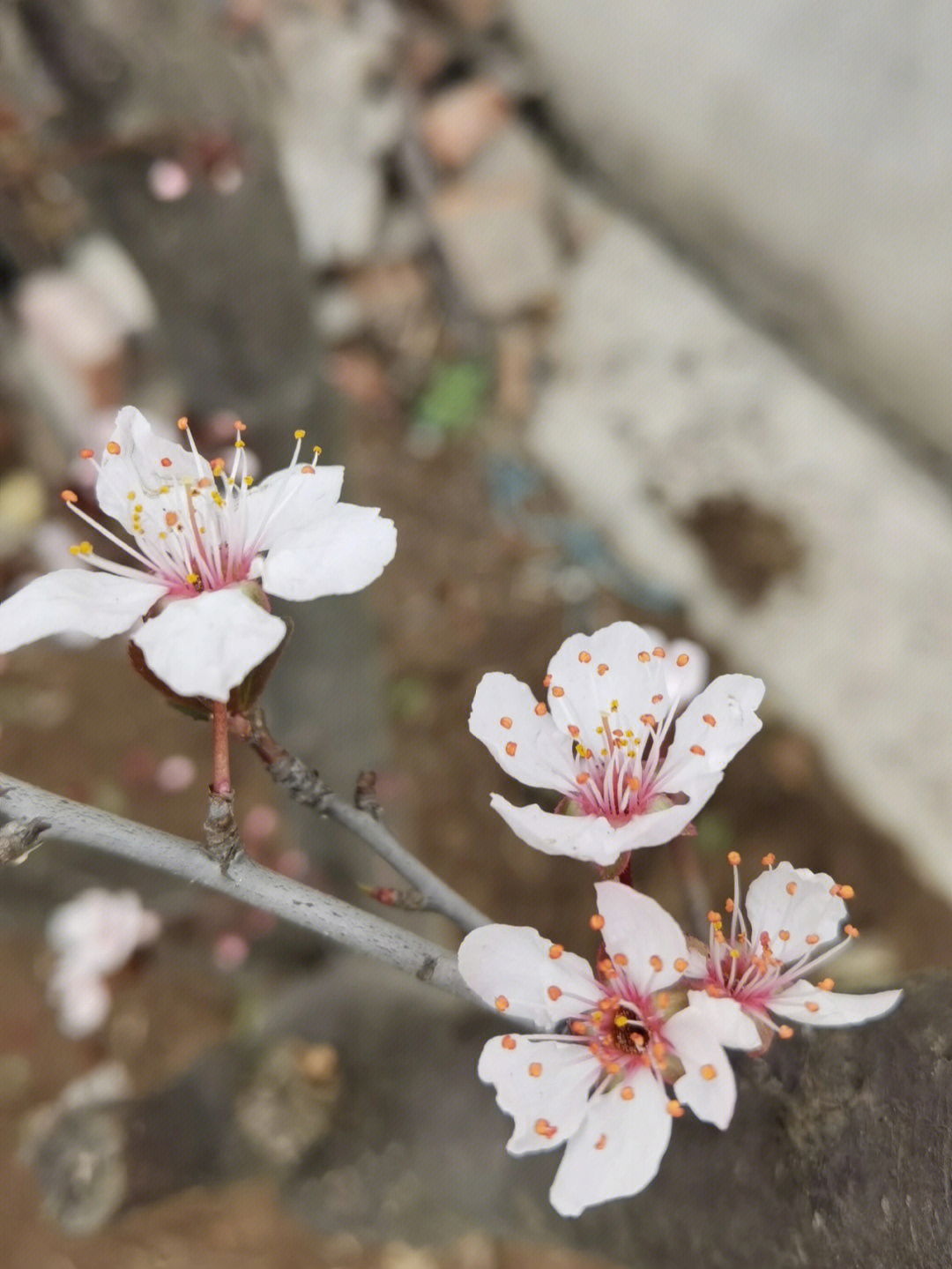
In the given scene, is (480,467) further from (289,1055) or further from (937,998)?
(937,998)

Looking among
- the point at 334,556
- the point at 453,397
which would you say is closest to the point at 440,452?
the point at 453,397

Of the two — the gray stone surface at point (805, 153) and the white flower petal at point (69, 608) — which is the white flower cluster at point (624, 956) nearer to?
the white flower petal at point (69, 608)

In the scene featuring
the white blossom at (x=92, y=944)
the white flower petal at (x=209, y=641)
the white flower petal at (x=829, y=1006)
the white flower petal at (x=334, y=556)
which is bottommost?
the white blossom at (x=92, y=944)

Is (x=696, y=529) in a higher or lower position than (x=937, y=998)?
lower

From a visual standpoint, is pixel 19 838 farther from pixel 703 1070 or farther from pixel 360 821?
pixel 703 1070

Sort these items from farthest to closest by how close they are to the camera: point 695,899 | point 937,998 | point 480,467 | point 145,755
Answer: point 480,467 → point 145,755 → point 695,899 → point 937,998

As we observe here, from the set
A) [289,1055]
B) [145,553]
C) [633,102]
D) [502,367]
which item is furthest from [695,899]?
[633,102]

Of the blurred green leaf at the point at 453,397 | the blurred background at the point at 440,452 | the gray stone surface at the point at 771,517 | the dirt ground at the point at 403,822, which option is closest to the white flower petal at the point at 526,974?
the blurred background at the point at 440,452
